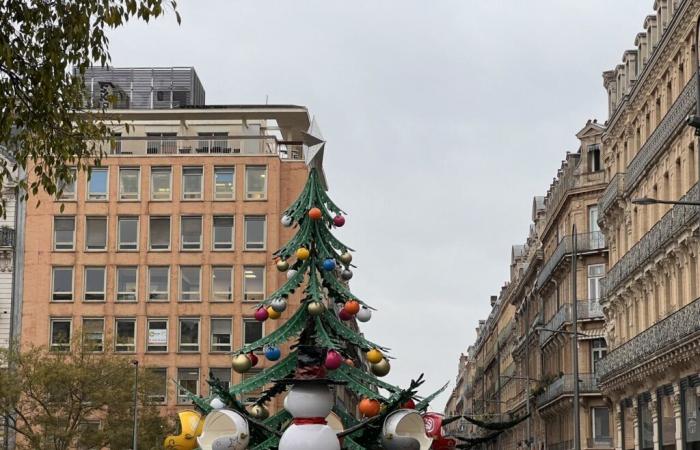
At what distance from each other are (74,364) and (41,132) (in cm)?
4493

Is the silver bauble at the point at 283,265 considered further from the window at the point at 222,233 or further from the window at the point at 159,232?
the window at the point at 159,232

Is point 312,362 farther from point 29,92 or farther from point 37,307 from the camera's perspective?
point 37,307

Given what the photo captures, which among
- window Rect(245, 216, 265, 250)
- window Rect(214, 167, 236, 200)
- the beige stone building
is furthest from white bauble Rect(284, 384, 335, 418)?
window Rect(214, 167, 236, 200)

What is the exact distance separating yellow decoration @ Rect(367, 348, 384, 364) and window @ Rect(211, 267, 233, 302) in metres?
58.8

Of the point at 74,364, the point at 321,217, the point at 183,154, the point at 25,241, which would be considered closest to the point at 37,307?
the point at 25,241

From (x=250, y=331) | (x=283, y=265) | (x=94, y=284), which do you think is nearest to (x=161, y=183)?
(x=94, y=284)

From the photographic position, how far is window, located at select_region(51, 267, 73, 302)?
7812 cm

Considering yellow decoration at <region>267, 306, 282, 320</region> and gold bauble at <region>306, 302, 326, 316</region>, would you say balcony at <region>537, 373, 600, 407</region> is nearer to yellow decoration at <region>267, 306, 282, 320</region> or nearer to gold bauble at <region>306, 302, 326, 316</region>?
yellow decoration at <region>267, 306, 282, 320</region>

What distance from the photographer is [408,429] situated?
58.5ft

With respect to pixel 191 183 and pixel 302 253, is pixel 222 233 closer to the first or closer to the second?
pixel 191 183

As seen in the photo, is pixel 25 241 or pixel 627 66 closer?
pixel 627 66

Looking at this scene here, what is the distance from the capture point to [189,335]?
77125mm

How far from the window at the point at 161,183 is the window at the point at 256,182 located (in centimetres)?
419

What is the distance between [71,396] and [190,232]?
19.7 m
